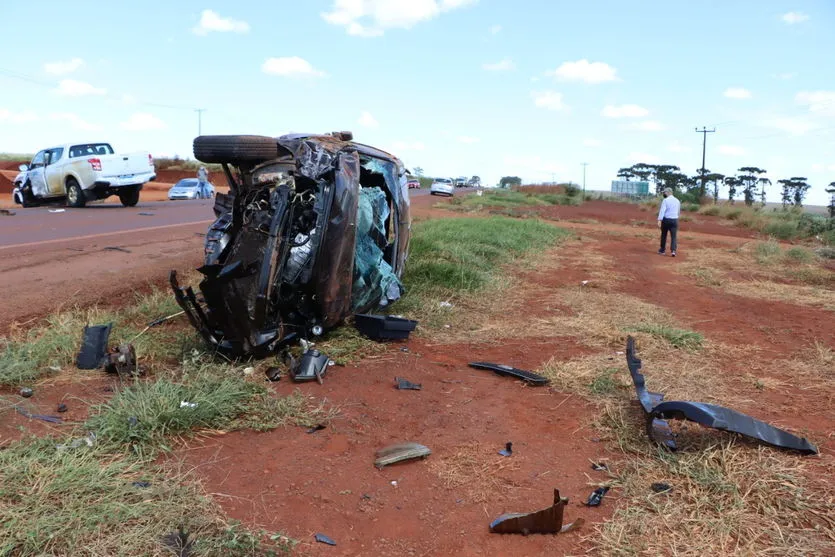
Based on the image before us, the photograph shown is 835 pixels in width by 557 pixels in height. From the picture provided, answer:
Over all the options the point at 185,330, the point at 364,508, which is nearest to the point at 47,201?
the point at 185,330

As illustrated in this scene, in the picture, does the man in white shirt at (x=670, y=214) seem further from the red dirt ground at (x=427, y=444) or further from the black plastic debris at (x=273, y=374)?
the black plastic debris at (x=273, y=374)

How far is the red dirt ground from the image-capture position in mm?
3080

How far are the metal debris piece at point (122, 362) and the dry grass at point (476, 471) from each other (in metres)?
2.48

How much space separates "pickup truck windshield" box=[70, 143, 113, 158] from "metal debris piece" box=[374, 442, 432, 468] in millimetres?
18428

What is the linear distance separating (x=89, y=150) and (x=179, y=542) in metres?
19.4

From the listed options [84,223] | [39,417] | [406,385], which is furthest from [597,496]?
[84,223]

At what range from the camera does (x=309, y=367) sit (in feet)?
Answer: 16.1

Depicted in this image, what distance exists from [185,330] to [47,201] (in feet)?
57.4

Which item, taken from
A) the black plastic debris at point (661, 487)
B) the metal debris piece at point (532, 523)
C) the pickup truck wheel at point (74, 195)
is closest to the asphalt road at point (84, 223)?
the pickup truck wheel at point (74, 195)

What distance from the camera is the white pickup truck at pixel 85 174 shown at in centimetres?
1878

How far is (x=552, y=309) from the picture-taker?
7906mm

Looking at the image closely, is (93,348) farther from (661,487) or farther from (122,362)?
(661,487)

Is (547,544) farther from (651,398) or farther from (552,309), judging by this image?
(552,309)

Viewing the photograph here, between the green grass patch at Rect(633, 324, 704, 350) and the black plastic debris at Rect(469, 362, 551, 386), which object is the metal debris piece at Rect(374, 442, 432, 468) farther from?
the green grass patch at Rect(633, 324, 704, 350)
